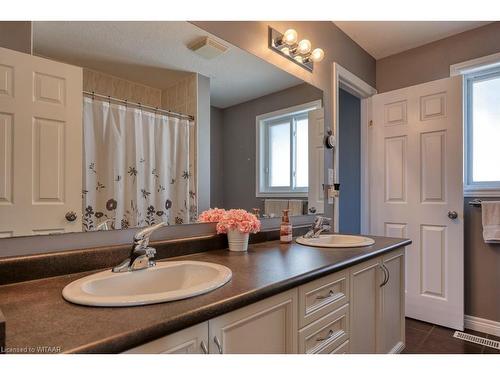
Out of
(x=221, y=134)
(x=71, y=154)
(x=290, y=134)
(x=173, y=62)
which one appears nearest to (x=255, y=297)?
(x=71, y=154)

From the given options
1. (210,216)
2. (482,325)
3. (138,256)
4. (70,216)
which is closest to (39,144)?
(70,216)

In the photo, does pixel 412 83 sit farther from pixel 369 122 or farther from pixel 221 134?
pixel 221 134

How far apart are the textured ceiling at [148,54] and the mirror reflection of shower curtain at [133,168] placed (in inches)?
6.3

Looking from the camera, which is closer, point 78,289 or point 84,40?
point 78,289

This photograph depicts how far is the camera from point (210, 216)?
150 centimetres

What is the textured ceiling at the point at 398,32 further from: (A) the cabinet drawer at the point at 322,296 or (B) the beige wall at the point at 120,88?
(A) the cabinet drawer at the point at 322,296

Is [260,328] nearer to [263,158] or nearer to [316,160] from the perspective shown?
[263,158]

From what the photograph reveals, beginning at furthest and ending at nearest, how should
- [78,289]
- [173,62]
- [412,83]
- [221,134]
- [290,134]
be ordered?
[412,83]
[290,134]
[221,134]
[173,62]
[78,289]

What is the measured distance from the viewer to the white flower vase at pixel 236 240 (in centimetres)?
144

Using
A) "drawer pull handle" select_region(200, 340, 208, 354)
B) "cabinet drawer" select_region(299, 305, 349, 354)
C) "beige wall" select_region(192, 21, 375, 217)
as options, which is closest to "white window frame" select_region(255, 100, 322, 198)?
"beige wall" select_region(192, 21, 375, 217)

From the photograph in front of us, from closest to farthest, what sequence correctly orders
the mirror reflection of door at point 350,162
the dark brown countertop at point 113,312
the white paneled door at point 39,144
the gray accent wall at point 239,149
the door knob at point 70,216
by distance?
the dark brown countertop at point 113,312
the white paneled door at point 39,144
the door knob at point 70,216
the gray accent wall at point 239,149
the mirror reflection of door at point 350,162

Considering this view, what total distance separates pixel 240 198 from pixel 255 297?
858 mm

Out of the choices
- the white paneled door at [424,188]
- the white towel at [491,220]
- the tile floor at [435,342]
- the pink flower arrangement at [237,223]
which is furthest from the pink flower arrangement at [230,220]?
the white towel at [491,220]

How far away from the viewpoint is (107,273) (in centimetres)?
100
